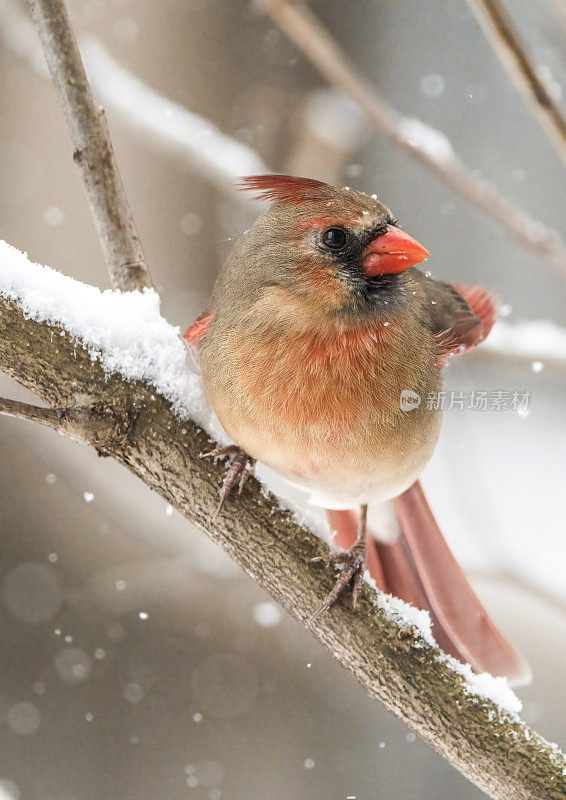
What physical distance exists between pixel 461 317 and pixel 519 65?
822 mm

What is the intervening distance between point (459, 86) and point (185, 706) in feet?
10.1

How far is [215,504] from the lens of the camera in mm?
1456

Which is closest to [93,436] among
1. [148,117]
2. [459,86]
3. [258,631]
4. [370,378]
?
[370,378]

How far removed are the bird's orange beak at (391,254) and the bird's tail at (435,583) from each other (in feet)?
2.48

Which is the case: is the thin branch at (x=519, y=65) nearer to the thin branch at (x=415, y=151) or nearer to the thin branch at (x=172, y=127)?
the thin branch at (x=415, y=151)

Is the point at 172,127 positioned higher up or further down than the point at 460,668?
higher up

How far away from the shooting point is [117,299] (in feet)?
5.06

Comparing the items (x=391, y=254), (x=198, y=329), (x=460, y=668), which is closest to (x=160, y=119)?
(x=198, y=329)

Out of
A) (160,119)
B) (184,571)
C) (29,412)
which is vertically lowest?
(29,412)

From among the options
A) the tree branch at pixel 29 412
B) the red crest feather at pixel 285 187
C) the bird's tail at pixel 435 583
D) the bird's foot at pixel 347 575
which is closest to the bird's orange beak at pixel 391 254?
the red crest feather at pixel 285 187

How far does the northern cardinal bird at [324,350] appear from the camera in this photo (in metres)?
1.55

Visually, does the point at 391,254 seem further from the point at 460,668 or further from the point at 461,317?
the point at 460,668

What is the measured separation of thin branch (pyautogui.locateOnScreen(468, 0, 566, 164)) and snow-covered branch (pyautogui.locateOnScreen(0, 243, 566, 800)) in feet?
2.36

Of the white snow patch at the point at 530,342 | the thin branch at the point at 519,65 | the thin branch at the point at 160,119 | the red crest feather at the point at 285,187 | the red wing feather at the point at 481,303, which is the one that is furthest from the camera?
the thin branch at the point at 160,119
